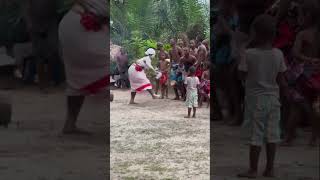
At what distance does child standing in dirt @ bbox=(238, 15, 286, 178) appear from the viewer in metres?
3.27

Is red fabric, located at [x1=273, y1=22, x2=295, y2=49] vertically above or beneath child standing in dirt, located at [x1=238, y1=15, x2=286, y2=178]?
above

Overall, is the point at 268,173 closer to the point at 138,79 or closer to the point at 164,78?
the point at 138,79

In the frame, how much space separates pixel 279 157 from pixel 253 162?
159 mm

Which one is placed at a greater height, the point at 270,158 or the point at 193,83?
the point at 193,83

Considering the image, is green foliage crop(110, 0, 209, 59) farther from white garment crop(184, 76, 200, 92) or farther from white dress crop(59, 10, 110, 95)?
white dress crop(59, 10, 110, 95)

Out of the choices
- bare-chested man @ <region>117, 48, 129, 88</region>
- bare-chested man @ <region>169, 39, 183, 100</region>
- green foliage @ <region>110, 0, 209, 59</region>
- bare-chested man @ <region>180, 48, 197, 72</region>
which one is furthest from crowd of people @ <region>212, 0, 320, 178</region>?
green foliage @ <region>110, 0, 209, 59</region>

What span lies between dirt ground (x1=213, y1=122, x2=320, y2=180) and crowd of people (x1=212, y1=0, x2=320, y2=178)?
0.17 feet

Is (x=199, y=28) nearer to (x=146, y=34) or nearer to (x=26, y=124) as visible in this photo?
(x=146, y=34)

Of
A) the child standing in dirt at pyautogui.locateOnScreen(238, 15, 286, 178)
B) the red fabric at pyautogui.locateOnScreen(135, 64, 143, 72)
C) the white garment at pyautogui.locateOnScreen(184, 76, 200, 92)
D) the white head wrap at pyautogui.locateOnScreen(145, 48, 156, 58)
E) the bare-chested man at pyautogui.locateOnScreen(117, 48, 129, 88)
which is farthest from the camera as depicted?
the bare-chested man at pyautogui.locateOnScreen(117, 48, 129, 88)

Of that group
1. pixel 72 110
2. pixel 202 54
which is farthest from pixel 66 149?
pixel 202 54

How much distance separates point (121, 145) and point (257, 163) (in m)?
4.02

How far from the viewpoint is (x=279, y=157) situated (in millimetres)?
3459

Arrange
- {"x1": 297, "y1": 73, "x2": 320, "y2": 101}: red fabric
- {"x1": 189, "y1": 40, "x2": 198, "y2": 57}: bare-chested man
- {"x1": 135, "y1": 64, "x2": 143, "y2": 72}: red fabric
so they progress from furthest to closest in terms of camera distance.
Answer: {"x1": 135, "y1": 64, "x2": 143, "y2": 72}: red fabric
{"x1": 189, "y1": 40, "x2": 198, "y2": 57}: bare-chested man
{"x1": 297, "y1": 73, "x2": 320, "y2": 101}: red fabric

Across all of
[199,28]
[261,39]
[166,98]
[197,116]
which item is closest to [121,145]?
[197,116]
